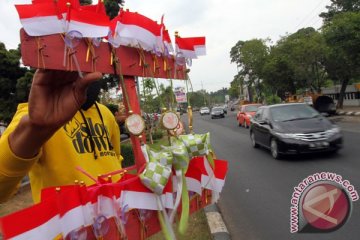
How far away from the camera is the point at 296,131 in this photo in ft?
27.5

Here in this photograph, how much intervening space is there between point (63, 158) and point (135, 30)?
0.66 metres

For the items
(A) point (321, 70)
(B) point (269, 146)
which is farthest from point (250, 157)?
(A) point (321, 70)

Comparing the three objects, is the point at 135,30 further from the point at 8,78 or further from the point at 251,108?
the point at 251,108

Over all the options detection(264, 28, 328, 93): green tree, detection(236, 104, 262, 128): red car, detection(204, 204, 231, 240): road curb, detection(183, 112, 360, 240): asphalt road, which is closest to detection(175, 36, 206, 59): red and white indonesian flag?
detection(204, 204, 231, 240): road curb

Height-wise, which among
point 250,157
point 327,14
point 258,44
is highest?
point 327,14

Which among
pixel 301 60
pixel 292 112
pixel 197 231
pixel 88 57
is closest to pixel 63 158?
pixel 88 57

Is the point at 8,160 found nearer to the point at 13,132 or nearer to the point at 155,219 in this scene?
the point at 13,132

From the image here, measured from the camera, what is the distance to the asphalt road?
4.25m

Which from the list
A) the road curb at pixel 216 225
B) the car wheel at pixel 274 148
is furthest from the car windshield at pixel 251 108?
the road curb at pixel 216 225

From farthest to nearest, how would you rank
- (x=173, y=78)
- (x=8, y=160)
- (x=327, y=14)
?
(x=327, y=14) < (x=173, y=78) < (x=8, y=160)

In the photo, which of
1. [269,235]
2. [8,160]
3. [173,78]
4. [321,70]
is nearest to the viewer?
[8,160]

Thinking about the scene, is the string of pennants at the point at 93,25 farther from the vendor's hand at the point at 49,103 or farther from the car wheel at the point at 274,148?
the car wheel at the point at 274,148

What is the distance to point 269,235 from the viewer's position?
4.18m

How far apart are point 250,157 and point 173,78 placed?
328 inches
